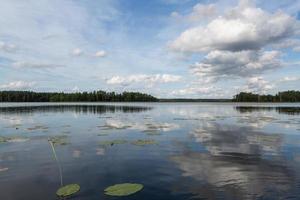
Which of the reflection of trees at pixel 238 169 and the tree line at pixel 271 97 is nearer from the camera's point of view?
the reflection of trees at pixel 238 169

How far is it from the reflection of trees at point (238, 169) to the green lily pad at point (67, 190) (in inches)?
132

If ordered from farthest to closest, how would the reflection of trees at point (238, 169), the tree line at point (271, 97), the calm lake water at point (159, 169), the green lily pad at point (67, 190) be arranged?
the tree line at point (271, 97)
the reflection of trees at point (238, 169)
the calm lake water at point (159, 169)
the green lily pad at point (67, 190)

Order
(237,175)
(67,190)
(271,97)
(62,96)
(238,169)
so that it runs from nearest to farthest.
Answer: (67,190), (237,175), (238,169), (271,97), (62,96)

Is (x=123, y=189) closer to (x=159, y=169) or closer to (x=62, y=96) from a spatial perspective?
(x=159, y=169)

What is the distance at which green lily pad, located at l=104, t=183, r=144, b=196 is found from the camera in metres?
7.87

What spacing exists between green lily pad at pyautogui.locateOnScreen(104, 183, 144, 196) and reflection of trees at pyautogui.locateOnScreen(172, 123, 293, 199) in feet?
5.29

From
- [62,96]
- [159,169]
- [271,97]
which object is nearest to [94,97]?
[62,96]

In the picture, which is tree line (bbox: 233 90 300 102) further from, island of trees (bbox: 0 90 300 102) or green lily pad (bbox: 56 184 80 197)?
green lily pad (bbox: 56 184 80 197)

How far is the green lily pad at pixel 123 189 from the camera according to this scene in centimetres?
787

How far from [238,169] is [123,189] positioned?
15.5 feet

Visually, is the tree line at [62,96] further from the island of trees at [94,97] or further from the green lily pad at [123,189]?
the green lily pad at [123,189]

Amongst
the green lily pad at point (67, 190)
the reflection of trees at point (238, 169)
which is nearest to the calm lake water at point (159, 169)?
the reflection of trees at point (238, 169)

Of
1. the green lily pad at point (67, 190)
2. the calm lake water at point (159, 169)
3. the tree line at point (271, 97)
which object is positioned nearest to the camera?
the green lily pad at point (67, 190)

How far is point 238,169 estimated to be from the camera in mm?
10516
